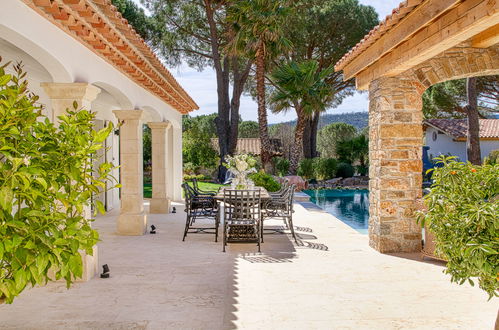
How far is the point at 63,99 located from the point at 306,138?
22.2 meters

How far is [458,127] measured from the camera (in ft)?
87.7

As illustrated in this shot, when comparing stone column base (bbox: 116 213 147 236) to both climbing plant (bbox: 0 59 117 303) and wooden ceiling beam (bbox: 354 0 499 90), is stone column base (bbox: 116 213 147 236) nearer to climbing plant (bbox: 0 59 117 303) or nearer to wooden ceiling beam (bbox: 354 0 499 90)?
wooden ceiling beam (bbox: 354 0 499 90)

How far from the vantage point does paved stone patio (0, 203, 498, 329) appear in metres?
4.04

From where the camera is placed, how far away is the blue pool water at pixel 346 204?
1231cm

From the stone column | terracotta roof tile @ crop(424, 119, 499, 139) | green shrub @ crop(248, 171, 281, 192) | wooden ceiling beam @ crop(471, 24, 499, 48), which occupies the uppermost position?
terracotta roof tile @ crop(424, 119, 499, 139)

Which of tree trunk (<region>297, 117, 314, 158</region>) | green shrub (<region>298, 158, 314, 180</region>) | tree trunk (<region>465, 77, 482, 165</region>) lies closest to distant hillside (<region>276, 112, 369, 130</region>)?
tree trunk (<region>297, 117, 314, 158</region>)

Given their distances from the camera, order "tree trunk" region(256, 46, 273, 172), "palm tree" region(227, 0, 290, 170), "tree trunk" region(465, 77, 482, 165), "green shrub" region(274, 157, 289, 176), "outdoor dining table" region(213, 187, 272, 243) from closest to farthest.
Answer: "outdoor dining table" region(213, 187, 272, 243), "palm tree" region(227, 0, 290, 170), "tree trunk" region(465, 77, 482, 165), "tree trunk" region(256, 46, 273, 172), "green shrub" region(274, 157, 289, 176)

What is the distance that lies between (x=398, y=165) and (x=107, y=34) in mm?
4539

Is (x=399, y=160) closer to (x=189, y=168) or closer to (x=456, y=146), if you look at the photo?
(x=189, y=168)

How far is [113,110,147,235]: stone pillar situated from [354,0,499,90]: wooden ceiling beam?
4573 mm

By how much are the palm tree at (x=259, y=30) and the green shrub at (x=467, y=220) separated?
50.4 ft

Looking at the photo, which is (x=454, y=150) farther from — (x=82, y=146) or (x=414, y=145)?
(x=82, y=146)

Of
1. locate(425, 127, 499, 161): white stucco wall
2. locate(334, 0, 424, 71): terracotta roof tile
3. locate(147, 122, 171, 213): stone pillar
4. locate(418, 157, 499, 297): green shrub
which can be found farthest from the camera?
locate(425, 127, 499, 161): white stucco wall

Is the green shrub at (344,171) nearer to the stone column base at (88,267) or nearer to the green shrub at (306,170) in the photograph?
the green shrub at (306,170)
